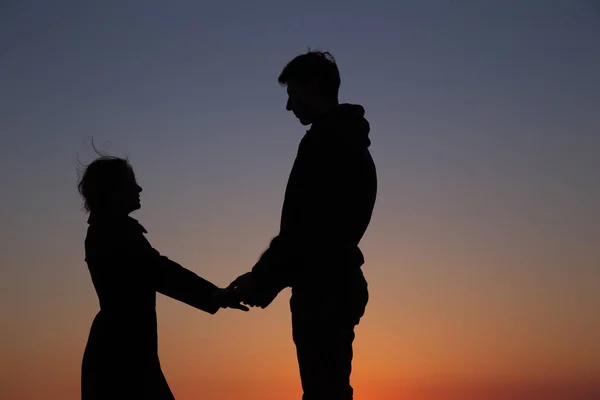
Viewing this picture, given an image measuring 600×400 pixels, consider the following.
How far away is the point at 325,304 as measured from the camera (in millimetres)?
4410

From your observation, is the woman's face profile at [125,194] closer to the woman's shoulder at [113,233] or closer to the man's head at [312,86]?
the woman's shoulder at [113,233]

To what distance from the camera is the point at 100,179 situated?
5.82 metres

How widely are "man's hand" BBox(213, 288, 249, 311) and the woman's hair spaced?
3.37 ft

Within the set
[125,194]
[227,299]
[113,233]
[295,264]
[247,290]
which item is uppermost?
[125,194]

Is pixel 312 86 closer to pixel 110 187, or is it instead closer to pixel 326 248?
pixel 326 248

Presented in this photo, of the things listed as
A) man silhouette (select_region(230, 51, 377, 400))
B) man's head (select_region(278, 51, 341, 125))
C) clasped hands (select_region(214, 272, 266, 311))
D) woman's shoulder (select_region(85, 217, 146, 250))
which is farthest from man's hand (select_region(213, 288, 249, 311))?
man's head (select_region(278, 51, 341, 125))

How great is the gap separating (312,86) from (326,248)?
3.39 ft

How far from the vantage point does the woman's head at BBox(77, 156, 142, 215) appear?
19.1ft

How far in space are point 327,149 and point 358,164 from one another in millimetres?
193

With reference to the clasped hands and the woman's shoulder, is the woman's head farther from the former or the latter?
the clasped hands

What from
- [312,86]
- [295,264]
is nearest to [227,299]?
[295,264]

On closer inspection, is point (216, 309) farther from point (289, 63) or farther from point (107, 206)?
Answer: point (289, 63)

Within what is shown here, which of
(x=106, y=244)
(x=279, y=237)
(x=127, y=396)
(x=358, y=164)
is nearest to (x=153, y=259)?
(x=106, y=244)

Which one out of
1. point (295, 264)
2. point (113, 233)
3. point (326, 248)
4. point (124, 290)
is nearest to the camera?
Answer: point (326, 248)
